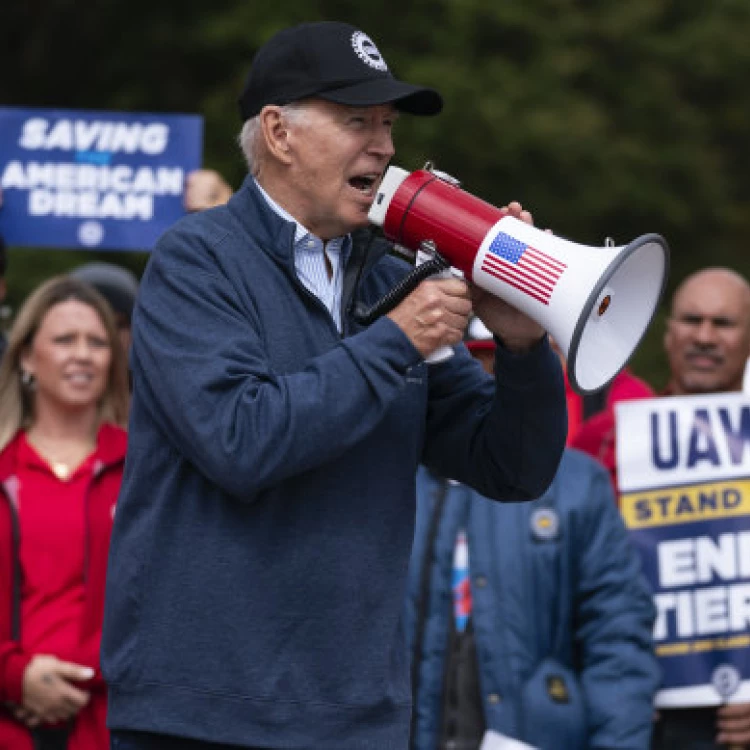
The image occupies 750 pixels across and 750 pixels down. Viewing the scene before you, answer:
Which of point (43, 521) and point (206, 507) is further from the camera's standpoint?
point (43, 521)

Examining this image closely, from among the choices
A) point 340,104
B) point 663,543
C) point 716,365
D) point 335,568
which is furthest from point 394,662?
point 716,365

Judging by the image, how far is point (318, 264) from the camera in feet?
11.0

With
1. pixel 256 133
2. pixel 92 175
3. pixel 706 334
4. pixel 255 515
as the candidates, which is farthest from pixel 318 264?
pixel 92 175

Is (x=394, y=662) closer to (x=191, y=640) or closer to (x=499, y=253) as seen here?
(x=191, y=640)

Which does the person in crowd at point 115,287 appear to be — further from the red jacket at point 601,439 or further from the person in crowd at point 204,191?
the red jacket at point 601,439

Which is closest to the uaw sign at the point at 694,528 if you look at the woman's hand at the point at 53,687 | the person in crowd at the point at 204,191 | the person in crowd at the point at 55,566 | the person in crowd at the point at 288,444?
the person in crowd at the point at 55,566

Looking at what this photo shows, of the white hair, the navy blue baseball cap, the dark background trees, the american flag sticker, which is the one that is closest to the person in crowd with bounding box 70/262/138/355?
the white hair

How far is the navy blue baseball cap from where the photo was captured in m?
3.30

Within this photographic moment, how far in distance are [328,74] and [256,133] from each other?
0.70ft

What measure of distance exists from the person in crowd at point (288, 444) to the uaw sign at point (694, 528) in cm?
219

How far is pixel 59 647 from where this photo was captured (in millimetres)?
4848

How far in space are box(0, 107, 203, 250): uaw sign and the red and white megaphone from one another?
12.1ft

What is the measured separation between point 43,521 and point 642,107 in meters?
9.91

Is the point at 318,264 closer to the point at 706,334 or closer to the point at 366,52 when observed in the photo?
the point at 366,52
